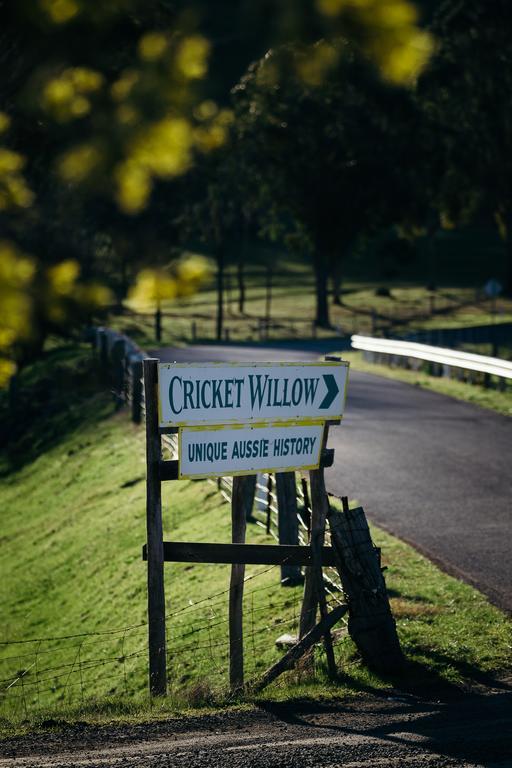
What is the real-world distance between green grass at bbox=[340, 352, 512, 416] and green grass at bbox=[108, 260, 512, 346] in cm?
1350

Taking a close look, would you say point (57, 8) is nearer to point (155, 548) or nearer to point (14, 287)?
point (14, 287)

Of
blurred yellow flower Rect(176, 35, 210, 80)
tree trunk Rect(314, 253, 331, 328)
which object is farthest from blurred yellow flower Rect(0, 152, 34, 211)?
tree trunk Rect(314, 253, 331, 328)

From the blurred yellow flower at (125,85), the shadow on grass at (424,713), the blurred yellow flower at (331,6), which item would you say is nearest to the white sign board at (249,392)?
the shadow on grass at (424,713)

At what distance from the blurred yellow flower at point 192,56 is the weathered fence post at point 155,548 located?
17.4ft

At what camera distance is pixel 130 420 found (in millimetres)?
22078

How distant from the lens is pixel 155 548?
818 centimetres

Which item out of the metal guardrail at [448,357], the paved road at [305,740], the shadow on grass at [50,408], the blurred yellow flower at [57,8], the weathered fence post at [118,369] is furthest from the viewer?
the shadow on grass at [50,408]

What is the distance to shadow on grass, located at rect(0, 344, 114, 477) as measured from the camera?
2417 centimetres

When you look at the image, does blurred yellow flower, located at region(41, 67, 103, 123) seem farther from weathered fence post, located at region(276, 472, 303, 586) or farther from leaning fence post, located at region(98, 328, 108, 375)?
leaning fence post, located at region(98, 328, 108, 375)

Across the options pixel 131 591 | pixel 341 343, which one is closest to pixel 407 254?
pixel 341 343

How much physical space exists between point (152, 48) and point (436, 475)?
1300cm

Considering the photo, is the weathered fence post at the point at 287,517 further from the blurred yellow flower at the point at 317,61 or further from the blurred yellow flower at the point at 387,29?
the blurred yellow flower at the point at 387,29

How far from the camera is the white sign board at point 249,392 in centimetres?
793

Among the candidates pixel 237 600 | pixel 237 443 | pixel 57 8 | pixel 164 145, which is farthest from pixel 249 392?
pixel 57 8
